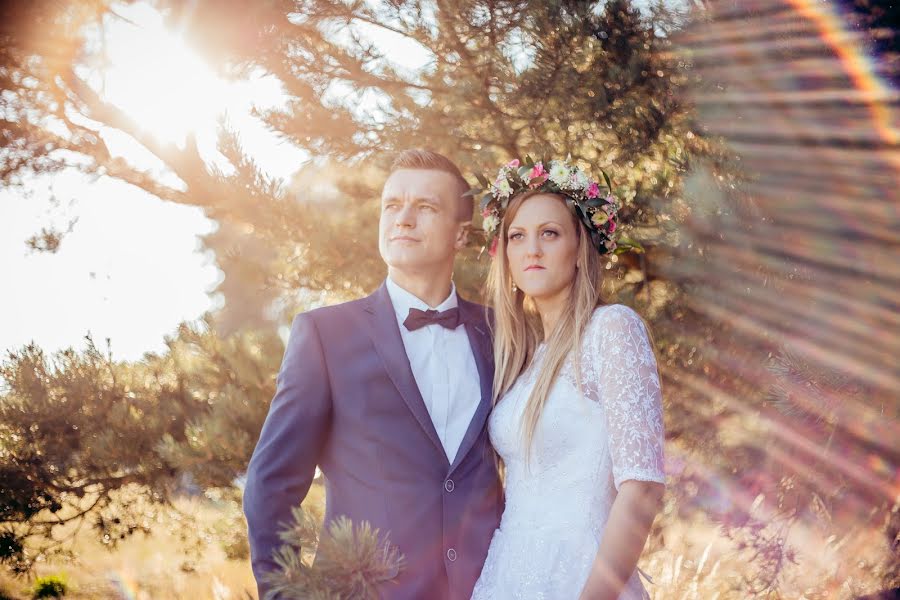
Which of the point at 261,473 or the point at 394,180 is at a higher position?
the point at 394,180

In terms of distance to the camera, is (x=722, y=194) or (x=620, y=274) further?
(x=620, y=274)

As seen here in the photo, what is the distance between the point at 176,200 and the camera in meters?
3.96

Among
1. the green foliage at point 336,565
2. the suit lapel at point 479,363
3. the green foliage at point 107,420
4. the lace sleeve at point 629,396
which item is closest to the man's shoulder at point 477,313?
the suit lapel at point 479,363

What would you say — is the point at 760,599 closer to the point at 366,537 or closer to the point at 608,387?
the point at 608,387

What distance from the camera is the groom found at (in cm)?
221

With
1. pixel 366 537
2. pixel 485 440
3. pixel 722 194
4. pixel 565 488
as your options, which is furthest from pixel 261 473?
pixel 722 194

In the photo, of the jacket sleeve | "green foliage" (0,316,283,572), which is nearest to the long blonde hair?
the jacket sleeve

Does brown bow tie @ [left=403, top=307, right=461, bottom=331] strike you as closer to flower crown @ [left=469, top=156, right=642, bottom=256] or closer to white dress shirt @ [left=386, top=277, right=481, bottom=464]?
white dress shirt @ [left=386, top=277, right=481, bottom=464]

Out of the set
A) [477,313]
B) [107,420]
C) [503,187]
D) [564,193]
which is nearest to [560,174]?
[564,193]

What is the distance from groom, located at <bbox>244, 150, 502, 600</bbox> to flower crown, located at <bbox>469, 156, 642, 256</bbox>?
0.82ft

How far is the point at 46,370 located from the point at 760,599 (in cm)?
356

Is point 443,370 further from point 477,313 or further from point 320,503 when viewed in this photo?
point 320,503

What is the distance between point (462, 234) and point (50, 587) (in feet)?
11.1

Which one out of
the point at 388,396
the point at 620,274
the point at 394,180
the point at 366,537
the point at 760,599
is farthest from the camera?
the point at 620,274
